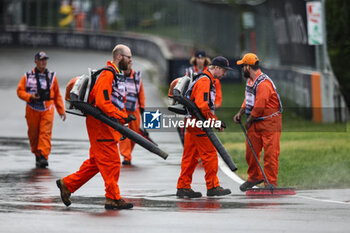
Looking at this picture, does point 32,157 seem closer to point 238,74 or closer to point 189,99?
point 189,99

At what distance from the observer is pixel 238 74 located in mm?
34250

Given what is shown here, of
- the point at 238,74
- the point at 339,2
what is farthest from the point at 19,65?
the point at 339,2

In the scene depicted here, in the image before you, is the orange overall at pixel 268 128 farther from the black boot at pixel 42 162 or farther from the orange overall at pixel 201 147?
the black boot at pixel 42 162

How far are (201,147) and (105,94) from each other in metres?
1.70

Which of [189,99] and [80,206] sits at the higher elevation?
[189,99]

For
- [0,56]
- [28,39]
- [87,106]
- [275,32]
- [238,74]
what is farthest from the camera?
[28,39]

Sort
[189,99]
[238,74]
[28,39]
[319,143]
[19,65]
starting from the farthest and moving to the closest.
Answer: [28,39], [19,65], [238,74], [319,143], [189,99]

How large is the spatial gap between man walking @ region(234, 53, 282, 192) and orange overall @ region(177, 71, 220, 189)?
32.7 inches

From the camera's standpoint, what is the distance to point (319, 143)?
1848 centimetres

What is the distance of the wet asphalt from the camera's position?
30.1 ft

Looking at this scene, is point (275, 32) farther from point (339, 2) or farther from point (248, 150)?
point (248, 150)

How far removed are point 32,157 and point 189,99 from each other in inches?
226

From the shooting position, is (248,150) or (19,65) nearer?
(248,150)

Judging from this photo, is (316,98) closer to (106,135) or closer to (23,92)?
(23,92)
